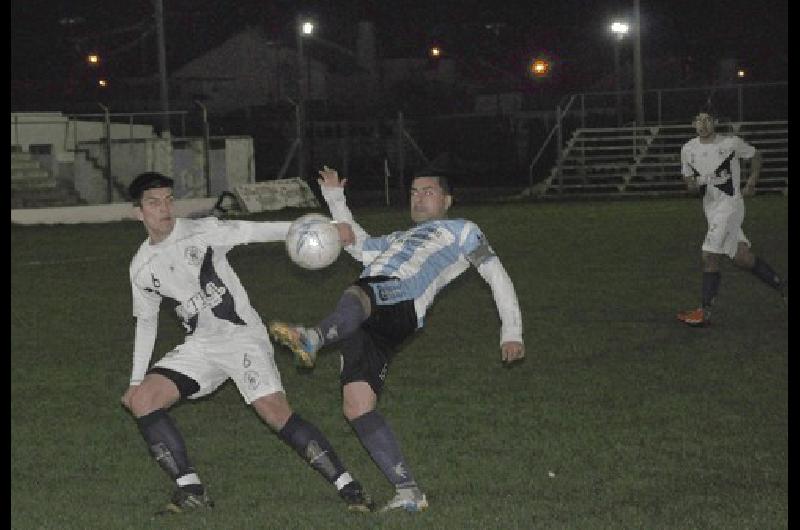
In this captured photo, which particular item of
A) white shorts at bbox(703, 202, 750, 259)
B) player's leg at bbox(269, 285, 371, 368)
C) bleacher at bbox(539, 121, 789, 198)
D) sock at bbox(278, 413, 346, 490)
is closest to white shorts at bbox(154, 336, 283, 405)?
sock at bbox(278, 413, 346, 490)

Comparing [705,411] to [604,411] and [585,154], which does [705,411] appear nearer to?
[604,411]

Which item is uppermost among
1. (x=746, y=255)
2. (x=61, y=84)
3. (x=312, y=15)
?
(x=312, y=15)

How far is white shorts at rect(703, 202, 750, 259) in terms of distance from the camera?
1631 centimetres

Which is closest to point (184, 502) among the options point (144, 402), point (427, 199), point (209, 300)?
point (144, 402)

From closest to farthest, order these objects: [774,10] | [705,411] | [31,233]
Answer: [705,411] < [31,233] < [774,10]

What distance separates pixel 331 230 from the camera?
7.84 metres

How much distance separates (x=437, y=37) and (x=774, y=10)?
2206cm

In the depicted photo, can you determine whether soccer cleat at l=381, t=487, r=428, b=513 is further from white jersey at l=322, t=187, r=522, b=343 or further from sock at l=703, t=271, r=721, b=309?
sock at l=703, t=271, r=721, b=309

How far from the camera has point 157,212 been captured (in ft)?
25.9

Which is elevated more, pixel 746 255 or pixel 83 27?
pixel 83 27

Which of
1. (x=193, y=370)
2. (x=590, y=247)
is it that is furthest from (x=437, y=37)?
(x=193, y=370)

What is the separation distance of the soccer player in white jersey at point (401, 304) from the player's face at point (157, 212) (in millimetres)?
975

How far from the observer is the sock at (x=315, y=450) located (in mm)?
7973

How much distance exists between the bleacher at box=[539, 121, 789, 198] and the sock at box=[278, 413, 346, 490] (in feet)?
111
